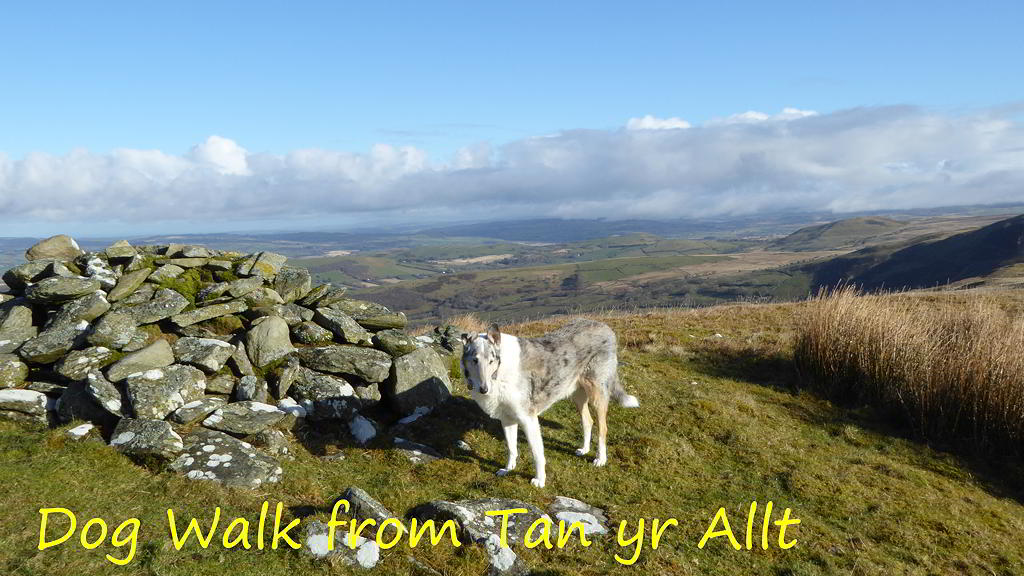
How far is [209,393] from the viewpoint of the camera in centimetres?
1158

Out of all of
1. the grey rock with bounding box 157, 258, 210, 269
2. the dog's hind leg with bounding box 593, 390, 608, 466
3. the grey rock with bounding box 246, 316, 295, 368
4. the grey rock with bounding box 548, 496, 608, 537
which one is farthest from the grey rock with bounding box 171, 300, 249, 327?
the grey rock with bounding box 548, 496, 608, 537

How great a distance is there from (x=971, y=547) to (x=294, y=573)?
35.3 feet

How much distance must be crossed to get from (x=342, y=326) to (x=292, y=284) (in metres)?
2.44

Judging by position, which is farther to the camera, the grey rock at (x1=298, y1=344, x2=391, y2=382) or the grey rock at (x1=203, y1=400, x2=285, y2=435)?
the grey rock at (x1=298, y1=344, x2=391, y2=382)

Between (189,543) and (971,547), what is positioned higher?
(189,543)

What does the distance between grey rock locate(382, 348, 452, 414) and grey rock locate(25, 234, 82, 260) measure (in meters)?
10.2

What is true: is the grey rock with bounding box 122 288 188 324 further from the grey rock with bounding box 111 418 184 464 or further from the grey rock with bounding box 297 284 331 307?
the grey rock with bounding box 111 418 184 464

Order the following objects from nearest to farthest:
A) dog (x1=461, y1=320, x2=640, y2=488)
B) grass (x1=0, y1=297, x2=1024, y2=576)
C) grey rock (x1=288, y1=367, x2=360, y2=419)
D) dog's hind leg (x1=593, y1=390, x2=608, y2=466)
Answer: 1. grass (x1=0, y1=297, x2=1024, y2=576)
2. dog (x1=461, y1=320, x2=640, y2=488)
3. dog's hind leg (x1=593, y1=390, x2=608, y2=466)
4. grey rock (x1=288, y1=367, x2=360, y2=419)

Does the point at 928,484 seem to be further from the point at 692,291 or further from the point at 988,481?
the point at 692,291

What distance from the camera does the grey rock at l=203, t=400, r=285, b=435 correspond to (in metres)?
10.5

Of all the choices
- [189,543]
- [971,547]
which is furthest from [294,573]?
[971,547]

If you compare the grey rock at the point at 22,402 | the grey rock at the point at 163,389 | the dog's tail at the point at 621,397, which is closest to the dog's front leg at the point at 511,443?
the dog's tail at the point at 621,397

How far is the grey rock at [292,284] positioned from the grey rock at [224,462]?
5561 millimetres

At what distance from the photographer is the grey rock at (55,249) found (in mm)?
15172
